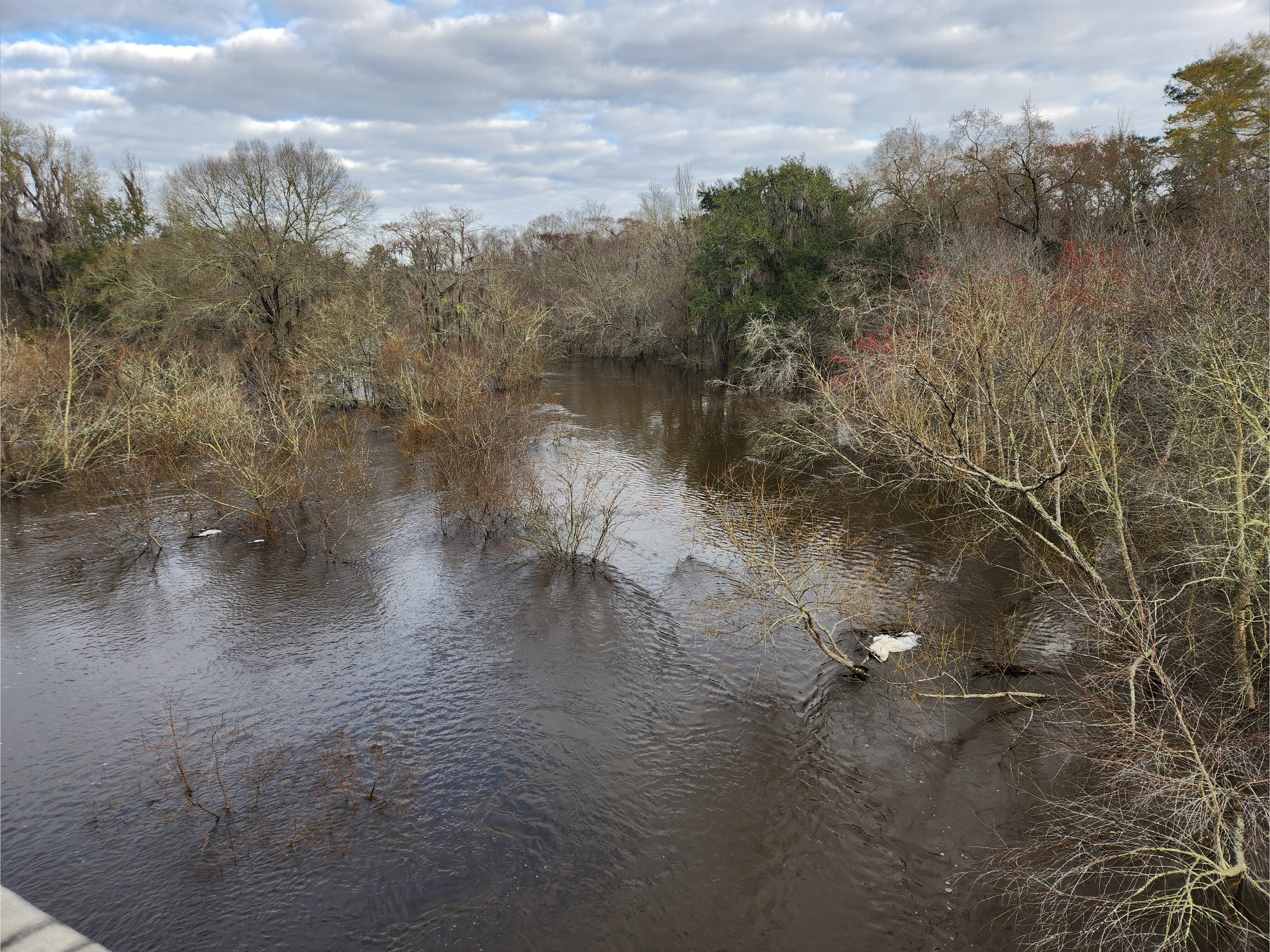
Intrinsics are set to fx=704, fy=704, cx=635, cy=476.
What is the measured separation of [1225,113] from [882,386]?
24.1 meters

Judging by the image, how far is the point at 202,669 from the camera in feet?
38.8

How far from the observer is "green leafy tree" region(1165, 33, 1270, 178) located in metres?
26.1

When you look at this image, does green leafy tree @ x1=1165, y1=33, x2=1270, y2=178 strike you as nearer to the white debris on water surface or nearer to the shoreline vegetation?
the shoreline vegetation

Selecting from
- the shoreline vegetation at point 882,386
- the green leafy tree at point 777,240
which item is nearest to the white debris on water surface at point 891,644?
the shoreline vegetation at point 882,386

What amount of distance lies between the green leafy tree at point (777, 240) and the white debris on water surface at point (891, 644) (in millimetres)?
20579

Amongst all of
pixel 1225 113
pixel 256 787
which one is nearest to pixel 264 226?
pixel 256 787

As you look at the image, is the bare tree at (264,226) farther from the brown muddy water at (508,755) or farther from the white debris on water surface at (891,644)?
the white debris on water surface at (891,644)

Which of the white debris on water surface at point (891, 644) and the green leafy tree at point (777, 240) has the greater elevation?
the green leafy tree at point (777, 240)

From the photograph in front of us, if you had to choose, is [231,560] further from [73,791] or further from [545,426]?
[545,426]

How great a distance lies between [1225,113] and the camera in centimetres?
2758

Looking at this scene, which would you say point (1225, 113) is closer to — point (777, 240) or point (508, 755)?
point (777, 240)

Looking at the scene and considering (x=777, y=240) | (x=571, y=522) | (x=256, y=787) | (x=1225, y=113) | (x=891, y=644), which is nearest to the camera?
(x=256, y=787)

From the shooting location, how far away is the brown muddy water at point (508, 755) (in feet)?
24.5

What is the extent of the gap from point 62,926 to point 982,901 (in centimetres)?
881
